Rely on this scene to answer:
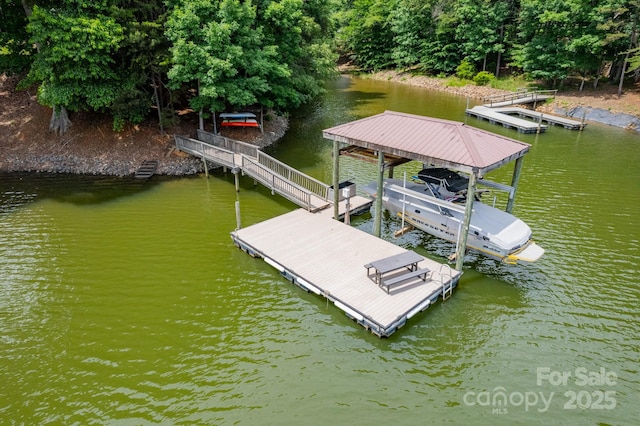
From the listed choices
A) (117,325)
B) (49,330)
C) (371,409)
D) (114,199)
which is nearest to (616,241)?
(371,409)

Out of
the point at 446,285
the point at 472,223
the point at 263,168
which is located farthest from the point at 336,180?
the point at 446,285

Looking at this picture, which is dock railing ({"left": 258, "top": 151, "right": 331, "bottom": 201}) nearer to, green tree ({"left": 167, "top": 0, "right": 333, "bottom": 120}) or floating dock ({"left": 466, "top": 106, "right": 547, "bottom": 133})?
green tree ({"left": 167, "top": 0, "right": 333, "bottom": 120})

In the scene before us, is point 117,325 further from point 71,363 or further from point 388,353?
point 388,353

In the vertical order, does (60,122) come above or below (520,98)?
below

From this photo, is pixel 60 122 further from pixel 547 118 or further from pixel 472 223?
pixel 547 118

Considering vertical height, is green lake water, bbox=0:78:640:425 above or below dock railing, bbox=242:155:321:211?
below

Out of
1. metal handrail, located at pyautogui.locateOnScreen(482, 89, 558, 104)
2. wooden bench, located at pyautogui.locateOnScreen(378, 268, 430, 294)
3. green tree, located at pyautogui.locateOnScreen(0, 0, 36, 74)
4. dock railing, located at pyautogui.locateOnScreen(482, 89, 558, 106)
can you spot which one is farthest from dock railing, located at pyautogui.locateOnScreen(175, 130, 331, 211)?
metal handrail, located at pyautogui.locateOnScreen(482, 89, 558, 104)
